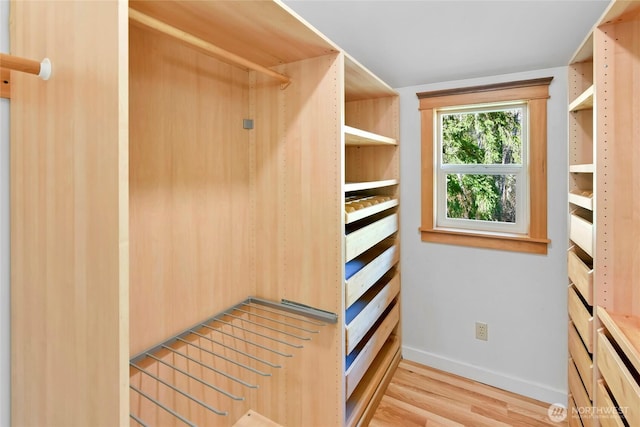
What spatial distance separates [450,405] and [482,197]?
1.39m

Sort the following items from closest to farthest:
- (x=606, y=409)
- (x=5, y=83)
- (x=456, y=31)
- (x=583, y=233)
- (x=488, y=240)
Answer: (x=5, y=83) < (x=606, y=409) < (x=583, y=233) < (x=456, y=31) < (x=488, y=240)

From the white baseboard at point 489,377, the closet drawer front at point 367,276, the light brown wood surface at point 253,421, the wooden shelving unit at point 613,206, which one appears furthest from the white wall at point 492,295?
the light brown wood surface at point 253,421

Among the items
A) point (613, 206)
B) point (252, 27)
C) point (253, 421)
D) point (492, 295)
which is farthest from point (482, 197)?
point (253, 421)

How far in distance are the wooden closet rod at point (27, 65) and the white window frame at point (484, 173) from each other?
2.16m

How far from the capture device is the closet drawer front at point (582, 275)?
1.32 metres

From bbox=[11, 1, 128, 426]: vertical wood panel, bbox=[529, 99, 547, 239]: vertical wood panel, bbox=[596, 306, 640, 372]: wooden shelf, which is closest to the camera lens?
bbox=[11, 1, 128, 426]: vertical wood panel

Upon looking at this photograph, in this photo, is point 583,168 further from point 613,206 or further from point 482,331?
point 482,331

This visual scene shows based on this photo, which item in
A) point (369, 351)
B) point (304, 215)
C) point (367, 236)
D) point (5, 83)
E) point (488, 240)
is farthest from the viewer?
point (488, 240)

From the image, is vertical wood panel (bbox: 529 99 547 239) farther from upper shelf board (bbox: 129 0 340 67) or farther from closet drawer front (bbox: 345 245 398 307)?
upper shelf board (bbox: 129 0 340 67)

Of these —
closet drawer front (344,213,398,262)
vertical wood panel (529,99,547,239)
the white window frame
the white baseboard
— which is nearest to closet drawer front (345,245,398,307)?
closet drawer front (344,213,398,262)

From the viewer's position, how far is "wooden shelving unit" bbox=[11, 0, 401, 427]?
0.69 meters

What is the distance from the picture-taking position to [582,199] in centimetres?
148

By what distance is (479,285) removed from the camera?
2.27m

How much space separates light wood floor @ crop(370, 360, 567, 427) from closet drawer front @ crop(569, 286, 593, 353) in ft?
2.26
